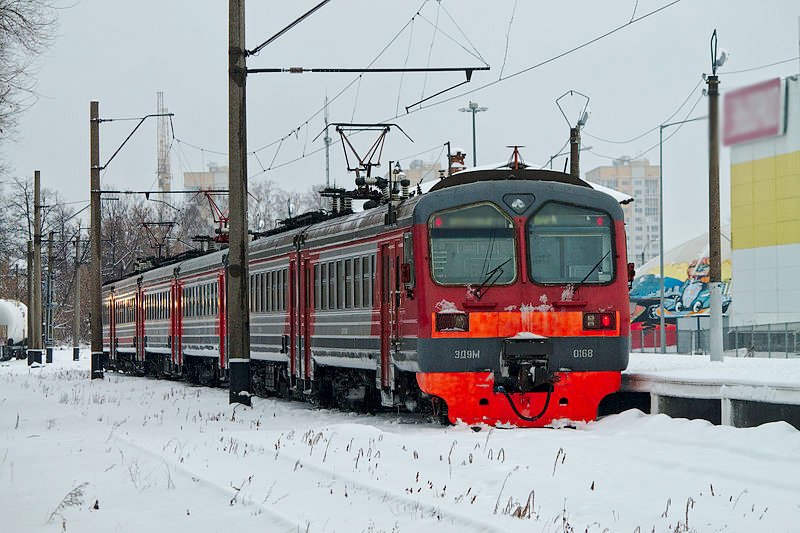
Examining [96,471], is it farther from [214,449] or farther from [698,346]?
[698,346]

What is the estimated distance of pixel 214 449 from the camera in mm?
11617

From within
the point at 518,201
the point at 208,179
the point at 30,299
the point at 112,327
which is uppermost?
the point at 208,179

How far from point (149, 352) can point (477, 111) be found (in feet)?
54.2

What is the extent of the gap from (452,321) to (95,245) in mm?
19644

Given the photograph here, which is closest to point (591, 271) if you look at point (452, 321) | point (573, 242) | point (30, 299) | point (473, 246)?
point (573, 242)

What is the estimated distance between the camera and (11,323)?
6538cm

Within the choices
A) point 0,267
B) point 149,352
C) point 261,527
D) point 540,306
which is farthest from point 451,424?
point 0,267

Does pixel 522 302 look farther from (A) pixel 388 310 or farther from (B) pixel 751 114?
(B) pixel 751 114

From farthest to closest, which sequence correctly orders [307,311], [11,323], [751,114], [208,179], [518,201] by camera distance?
[208,179]
[11,323]
[307,311]
[518,201]
[751,114]

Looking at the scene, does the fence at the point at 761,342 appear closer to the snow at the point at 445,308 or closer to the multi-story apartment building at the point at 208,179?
the snow at the point at 445,308

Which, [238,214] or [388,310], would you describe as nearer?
[388,310]

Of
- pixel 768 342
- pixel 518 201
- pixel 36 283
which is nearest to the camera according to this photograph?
pixel 518 201

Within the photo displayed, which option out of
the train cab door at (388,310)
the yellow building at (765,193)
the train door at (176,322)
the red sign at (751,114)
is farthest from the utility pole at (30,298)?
the red sign at (751,114)

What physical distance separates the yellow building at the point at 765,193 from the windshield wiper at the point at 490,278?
2.74 m
